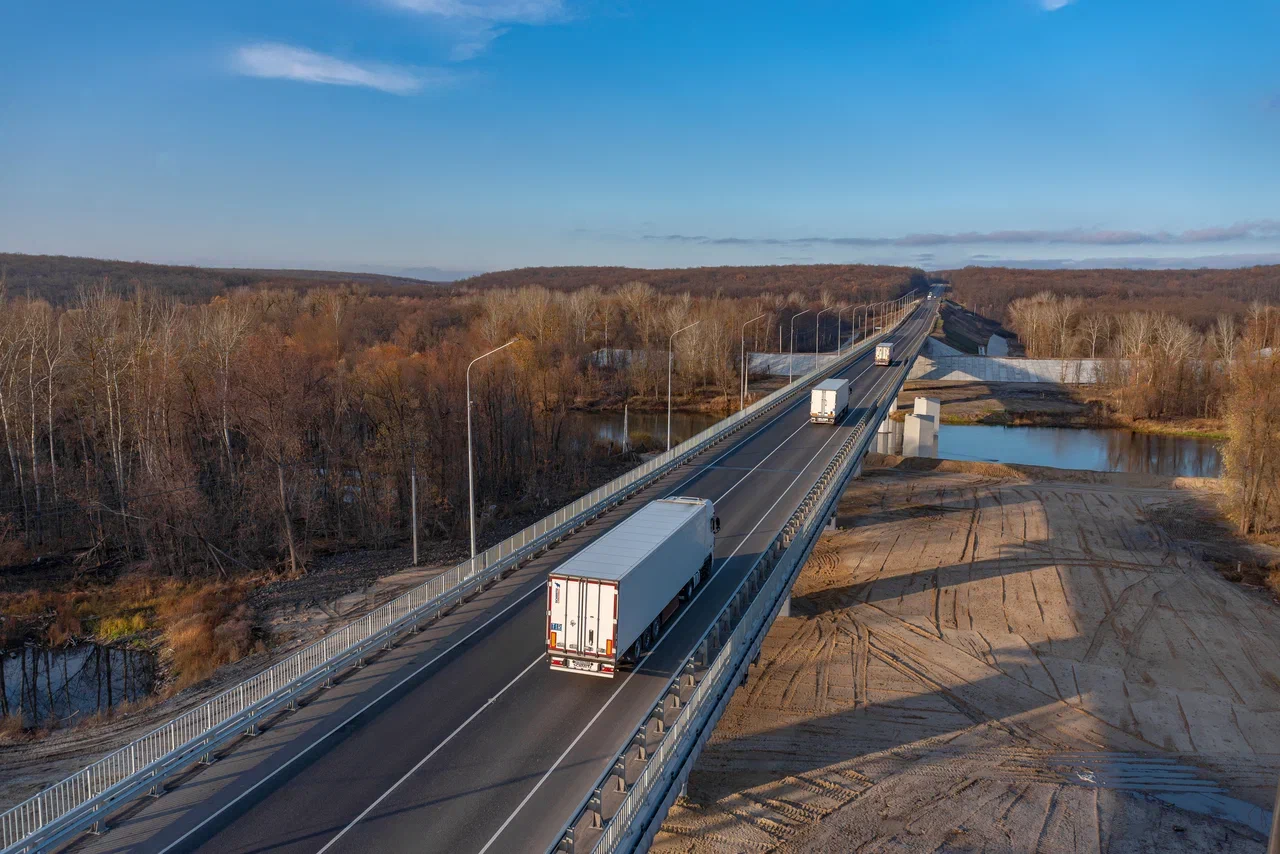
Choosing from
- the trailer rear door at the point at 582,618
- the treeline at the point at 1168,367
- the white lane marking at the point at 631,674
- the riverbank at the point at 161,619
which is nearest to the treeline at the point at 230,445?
the riverbank at the point at 161,619

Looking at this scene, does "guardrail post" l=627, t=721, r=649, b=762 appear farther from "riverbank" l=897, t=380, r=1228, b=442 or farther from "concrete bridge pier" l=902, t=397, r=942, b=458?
"riverbank" l=897, t=380, r=1228, b=442

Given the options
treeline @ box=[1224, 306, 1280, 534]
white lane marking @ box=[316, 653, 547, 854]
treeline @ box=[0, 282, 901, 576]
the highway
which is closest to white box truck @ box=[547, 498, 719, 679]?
the highway

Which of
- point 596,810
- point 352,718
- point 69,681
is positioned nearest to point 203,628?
point 69,681

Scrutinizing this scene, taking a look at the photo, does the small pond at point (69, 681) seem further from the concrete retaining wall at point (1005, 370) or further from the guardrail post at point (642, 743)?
the concrete retaining wall at point (1005, 370)

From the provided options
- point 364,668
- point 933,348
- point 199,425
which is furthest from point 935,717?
point 933,348

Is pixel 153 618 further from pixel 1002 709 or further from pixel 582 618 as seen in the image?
pixel 1002 709

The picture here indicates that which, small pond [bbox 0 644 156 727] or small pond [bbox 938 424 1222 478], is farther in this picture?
small pond [bbox 938 424 1222 478]

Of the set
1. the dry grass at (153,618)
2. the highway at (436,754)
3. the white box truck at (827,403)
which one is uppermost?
the white box truck at (827,403)
